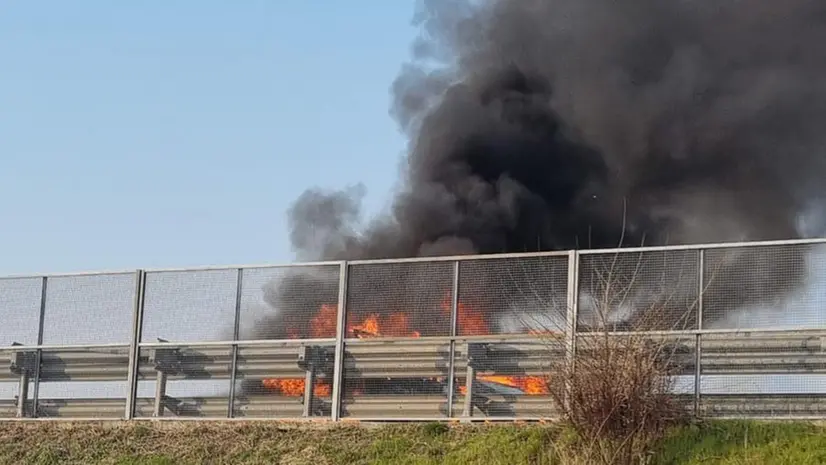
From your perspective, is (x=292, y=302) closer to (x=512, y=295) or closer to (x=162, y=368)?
(x=162, y=368)

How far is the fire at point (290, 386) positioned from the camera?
14.5 m

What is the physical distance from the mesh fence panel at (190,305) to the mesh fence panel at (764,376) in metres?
5.72

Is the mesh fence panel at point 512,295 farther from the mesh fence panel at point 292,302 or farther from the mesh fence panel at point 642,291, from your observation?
the mesh fence panel at point 292,302

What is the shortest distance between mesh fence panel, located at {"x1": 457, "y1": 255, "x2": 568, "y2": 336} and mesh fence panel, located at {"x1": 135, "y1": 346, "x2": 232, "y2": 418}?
3.09m

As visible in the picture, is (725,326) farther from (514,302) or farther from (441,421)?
(441,421)

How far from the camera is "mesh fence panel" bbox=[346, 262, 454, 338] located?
14.0m

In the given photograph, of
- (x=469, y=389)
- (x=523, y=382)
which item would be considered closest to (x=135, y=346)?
(x=469, y=389)

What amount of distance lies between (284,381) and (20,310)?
13.1ft

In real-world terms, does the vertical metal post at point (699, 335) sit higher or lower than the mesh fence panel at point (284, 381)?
higher

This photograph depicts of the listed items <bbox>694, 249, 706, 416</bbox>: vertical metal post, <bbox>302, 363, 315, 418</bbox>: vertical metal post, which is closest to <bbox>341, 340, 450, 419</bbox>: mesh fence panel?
<bbox>302, 363, 315, 418</bbox>: vertical metal post

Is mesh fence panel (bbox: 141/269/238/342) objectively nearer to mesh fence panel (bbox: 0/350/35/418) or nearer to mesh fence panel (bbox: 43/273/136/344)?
mesh fence panel (bbox: 43/273/136/344)

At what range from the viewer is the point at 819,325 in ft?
38.9

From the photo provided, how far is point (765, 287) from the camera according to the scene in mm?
12328

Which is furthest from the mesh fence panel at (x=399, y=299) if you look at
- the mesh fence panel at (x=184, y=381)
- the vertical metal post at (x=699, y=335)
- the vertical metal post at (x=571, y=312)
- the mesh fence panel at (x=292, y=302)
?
the vertical metal post at (x=699, y=335)
